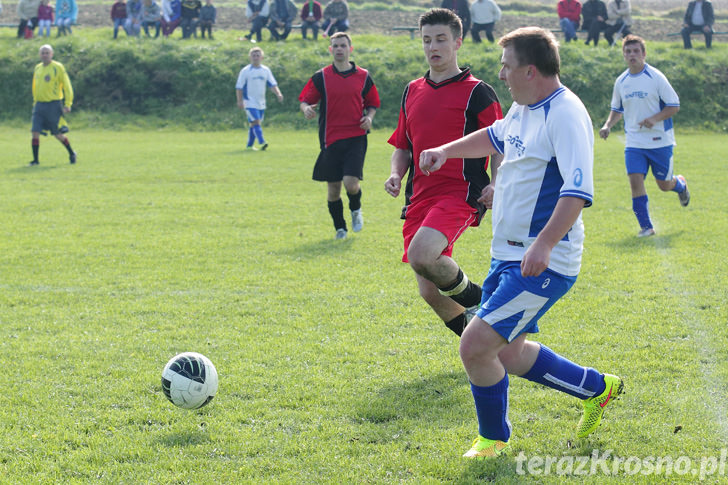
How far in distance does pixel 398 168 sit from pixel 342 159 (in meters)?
4.08

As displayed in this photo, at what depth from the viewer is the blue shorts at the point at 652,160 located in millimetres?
9250

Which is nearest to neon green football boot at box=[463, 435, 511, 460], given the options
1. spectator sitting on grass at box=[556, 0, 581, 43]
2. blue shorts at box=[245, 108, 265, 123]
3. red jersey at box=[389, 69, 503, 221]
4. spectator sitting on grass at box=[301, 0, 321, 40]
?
red jersey at box=[389, 69, 503, 221]

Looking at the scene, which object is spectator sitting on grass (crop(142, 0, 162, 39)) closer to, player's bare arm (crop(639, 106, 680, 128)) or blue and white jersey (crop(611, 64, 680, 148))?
blue and white jersey (crop(611, 64, 680, 148))

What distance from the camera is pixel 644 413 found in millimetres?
4207

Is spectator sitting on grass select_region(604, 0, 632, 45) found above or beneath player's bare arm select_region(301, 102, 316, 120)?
above

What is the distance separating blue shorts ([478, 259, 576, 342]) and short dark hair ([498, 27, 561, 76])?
2.90 ft

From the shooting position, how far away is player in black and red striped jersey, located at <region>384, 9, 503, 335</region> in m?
4.96

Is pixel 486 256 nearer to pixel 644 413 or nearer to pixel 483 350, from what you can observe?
pixel 644 413

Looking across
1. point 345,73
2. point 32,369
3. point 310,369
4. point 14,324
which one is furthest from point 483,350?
point 345,73

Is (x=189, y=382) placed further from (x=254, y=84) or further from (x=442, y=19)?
(x=254, y=84)

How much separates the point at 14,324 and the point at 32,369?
1.21 m

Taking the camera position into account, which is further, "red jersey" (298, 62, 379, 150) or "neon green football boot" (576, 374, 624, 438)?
"red jersey" (298, 62, 379, 150)

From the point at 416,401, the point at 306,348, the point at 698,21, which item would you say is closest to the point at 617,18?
the point at 698,21

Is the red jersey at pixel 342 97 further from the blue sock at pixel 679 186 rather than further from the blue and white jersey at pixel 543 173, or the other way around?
the blue and white jersey at pixel 543 173
